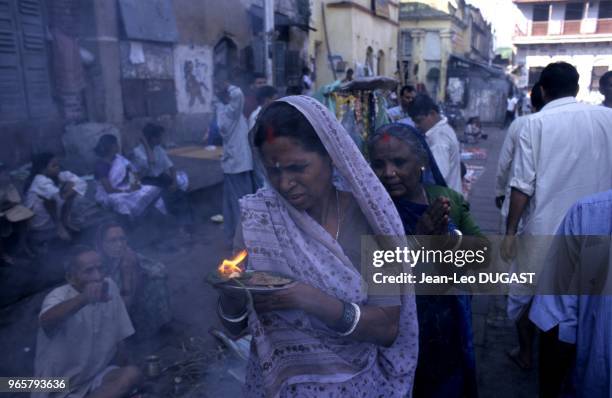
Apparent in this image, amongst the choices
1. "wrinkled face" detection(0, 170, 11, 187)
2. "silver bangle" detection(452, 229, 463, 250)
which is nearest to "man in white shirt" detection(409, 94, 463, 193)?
"silver bangle" detection(452, 229, 463, 250)

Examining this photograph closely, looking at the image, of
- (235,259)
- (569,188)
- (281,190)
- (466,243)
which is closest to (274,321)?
(235,259)

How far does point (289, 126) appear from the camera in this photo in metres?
1.39

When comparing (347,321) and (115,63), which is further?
(115,63)

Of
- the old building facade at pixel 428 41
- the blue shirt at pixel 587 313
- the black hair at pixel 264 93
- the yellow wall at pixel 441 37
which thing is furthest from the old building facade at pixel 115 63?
the yellow wall at pixel 441 37

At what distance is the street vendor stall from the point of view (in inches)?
213

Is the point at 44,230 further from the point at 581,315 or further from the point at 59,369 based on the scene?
the point at 581,315

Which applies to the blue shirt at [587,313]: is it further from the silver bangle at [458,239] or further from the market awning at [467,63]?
the market awning at [467,63]

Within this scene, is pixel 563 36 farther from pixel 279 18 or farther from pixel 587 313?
pixel 587 313

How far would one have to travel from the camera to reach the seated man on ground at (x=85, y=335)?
2.55 metres

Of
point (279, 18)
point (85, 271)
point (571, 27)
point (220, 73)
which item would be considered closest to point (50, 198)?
point (85, 271)

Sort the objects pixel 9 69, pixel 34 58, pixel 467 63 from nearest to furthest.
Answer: pixel 9 69
pixel 34 58
pixel 467 63

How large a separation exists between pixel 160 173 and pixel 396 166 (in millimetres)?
4647

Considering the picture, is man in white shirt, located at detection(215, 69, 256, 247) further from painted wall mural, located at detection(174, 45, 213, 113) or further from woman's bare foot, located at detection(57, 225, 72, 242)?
painted wall mural, located at detection(174, 45, 213, 113)

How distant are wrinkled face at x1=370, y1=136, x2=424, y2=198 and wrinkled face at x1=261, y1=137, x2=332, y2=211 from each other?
57 centimetres
